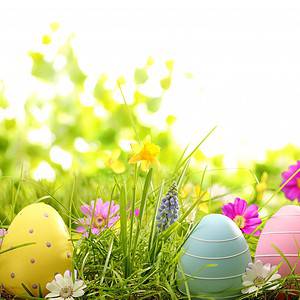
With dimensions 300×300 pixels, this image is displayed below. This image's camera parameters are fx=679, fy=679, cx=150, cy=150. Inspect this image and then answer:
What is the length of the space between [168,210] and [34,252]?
8.3 inches

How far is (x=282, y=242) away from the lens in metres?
1.07

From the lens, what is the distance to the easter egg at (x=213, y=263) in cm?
97

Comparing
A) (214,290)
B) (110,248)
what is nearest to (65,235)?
(110,248)

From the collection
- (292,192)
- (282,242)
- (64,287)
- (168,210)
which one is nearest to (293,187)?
(292,192)

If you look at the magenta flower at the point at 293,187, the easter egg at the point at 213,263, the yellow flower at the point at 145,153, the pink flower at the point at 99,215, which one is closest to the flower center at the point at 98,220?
the pink flower at the point at 99,215

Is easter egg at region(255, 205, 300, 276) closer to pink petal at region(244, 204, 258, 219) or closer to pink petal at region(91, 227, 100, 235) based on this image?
pink petal at region(244, 204, 258, 219)

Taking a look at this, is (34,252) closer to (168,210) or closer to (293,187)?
(168,210)

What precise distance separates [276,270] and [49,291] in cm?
34

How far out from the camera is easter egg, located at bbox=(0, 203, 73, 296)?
1.02 metres

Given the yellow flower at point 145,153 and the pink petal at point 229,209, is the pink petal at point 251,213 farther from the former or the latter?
the yellow flower at point 145,153

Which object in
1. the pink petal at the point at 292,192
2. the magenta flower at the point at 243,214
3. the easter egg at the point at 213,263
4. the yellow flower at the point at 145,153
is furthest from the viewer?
the pink petal at the point at 292,192

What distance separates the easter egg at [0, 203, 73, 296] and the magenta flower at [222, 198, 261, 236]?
32cm

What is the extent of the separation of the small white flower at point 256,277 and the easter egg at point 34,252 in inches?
10.6

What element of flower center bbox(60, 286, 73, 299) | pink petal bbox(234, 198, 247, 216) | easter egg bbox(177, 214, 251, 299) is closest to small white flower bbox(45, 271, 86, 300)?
flower center bbox(60, 286, 73, 299)
